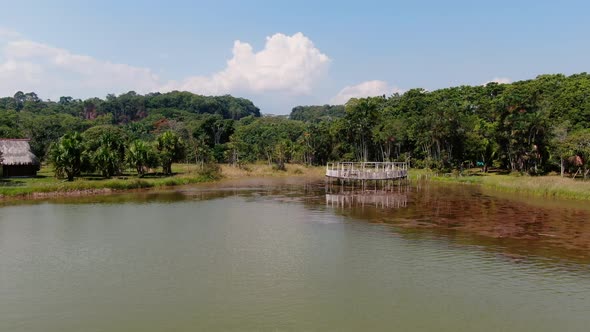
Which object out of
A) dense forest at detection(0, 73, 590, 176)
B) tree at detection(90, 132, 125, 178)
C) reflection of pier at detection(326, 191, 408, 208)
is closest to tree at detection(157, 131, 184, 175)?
dense forest at detection(0, 73, 590, 176)

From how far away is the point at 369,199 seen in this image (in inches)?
1704

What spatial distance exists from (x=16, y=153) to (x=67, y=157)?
9.87 metres

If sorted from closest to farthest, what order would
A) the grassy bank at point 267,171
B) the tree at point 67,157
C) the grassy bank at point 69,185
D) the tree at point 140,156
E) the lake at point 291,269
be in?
the lake at point 291,269
the grassy bank at point 69,185
the tree at point 67,157
the tree at point 140,156
the grassy bank at point 267,171

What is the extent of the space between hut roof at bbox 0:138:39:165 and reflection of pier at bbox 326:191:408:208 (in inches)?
1409

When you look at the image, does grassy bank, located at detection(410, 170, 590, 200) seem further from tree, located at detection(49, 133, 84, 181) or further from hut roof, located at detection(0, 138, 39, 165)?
hut roof, located at detection(0, 138, 39, 165)

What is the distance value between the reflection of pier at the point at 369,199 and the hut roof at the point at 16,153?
35.8 m

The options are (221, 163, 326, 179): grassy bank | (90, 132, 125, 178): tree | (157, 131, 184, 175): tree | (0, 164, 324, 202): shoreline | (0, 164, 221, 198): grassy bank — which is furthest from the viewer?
(221, 163, 326, 179): grassy bank

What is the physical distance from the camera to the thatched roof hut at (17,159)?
2000 inches

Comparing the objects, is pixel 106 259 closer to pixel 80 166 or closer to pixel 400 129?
pixel 80 166

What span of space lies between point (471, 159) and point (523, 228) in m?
42.7

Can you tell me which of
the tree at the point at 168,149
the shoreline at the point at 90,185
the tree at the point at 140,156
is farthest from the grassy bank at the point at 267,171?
the tree at the point at 140,156

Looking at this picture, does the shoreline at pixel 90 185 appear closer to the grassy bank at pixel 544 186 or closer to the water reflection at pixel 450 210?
the water reflection at pixel 450 210

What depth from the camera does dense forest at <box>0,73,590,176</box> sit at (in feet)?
185

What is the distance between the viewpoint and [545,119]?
56.5 m
